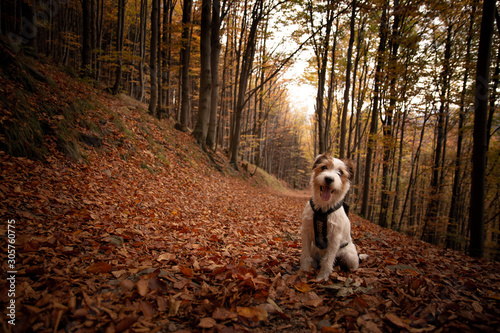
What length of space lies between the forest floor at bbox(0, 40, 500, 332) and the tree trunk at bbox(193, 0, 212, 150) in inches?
262

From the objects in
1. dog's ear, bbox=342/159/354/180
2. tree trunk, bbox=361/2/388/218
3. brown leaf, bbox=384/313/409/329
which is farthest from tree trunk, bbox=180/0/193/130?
brown leaf, bbox=384/313/409/329

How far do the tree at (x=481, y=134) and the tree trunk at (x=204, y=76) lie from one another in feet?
33.2

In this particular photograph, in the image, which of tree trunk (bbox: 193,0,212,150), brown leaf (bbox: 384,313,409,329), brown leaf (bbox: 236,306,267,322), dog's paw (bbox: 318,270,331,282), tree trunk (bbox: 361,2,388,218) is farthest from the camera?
tree trunk (bbox: 193,0,212,150)

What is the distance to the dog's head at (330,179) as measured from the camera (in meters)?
2.90

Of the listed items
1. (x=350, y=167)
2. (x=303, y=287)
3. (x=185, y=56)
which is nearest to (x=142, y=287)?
(x=303, y=287)

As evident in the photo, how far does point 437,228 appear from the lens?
11906 mm

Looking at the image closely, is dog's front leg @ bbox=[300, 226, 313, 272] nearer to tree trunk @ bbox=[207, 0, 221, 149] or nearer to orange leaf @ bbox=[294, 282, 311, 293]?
orange leaf @ bbox=[294, 282, 311, 293]

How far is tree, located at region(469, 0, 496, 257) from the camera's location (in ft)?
16.1

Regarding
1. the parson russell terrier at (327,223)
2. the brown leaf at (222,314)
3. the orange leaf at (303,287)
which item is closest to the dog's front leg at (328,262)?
the parson russell terrier at (327,223)

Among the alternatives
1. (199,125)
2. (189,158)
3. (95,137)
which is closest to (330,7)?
(199,125)

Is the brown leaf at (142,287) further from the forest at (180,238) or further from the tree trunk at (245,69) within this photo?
the tree trunk at (245,69)

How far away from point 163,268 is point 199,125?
10612 mm

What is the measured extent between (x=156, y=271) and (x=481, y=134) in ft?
24.4

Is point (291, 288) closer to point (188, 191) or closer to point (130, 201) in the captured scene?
point (130, 201)
